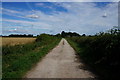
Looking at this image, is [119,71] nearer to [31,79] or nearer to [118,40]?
[118,40]

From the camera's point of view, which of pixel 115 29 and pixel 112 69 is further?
pixel 115 29

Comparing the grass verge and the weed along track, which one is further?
Result: the grass verge

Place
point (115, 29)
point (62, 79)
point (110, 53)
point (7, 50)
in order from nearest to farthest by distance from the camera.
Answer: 1. point (62, 79)
2. point (110, 53)
3. point (115, 29)
4. point (7, 50)

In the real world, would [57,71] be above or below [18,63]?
below

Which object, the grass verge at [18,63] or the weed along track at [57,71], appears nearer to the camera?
the weed along track at [57,71]

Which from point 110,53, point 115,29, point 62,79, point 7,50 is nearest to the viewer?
point 62,79

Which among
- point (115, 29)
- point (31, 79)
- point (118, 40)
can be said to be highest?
point (115, 29)

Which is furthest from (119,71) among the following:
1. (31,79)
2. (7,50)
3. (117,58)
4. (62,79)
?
(7,50)

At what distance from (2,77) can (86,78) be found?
396cm

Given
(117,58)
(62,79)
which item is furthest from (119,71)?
(62,79)

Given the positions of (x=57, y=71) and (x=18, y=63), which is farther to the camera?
(x=18, y=63)

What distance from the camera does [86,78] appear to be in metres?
7.51

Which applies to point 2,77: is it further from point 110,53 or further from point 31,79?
point 110,53

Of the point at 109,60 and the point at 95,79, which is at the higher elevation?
the point at 109,60
